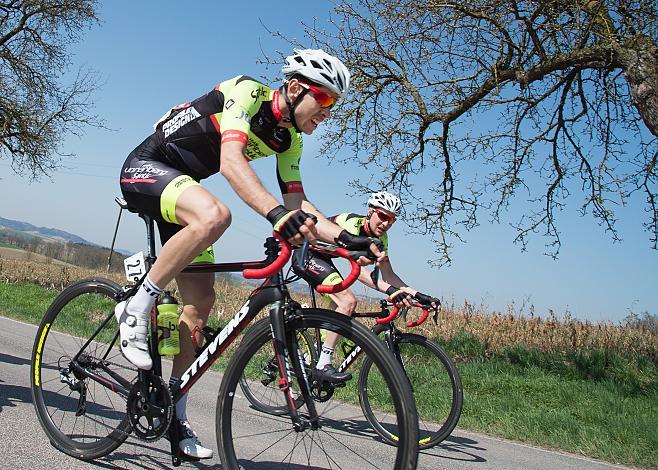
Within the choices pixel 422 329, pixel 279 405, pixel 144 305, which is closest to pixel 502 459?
pixel 279 405

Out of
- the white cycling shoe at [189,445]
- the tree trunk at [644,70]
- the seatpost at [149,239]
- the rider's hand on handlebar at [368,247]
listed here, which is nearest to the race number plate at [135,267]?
the seatpost at [149,239]

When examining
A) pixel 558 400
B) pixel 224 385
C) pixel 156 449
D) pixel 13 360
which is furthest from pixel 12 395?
pixel 558 400

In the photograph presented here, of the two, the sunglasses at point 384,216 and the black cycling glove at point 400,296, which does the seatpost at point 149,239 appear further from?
the sunglasses at point 384,216

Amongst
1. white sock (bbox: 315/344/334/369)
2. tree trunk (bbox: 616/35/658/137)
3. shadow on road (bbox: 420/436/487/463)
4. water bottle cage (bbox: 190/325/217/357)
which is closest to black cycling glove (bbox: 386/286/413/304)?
shadow on road (bbox: 420/436/487/463)

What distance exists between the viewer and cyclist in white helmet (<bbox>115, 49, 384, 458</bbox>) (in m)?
2.98

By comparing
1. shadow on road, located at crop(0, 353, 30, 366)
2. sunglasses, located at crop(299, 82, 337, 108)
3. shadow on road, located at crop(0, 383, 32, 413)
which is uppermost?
sunglasses, located at crop(299, 82, 337, 108)

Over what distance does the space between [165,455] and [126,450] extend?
248 mm

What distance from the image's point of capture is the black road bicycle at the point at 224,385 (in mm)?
2578

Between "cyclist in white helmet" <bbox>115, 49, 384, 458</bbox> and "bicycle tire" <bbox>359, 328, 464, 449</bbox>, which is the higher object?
"cyclist in white helmet" <bbox>115, 49, 384, 458</bbox>

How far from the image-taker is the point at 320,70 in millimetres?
3193

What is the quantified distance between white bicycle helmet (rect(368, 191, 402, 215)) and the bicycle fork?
10.1 ft

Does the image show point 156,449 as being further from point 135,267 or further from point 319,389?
point 319,389

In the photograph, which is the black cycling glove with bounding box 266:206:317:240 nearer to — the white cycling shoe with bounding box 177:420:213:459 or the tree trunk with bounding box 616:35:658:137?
the white cycling shoe with bounding box 177:420:213:459

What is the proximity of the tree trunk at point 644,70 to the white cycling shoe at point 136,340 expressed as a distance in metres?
9.41
